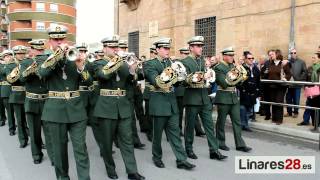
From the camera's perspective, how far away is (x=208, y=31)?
16594 mm

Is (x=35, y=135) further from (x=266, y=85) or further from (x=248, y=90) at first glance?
(x=266, y=85)

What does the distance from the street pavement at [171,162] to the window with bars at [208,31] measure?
7.61m

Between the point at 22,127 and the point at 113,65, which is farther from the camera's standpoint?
the point at 22,127

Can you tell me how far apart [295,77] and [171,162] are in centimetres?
553

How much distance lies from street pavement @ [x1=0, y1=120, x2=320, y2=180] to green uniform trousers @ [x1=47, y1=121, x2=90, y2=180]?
73 cm

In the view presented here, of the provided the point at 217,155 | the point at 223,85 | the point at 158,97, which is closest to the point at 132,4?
the point at 223,85

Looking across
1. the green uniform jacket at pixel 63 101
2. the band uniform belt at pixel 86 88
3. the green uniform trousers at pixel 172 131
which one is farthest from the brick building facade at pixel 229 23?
the green uniform jacket at pixel 63 101

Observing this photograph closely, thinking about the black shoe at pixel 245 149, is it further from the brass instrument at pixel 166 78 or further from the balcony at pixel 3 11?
the balcony at pixel 3 11

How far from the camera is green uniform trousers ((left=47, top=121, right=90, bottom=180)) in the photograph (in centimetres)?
516

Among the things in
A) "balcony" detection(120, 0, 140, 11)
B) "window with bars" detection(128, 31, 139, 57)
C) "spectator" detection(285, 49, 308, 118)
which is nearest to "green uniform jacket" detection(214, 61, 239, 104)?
"spectator" detection(285, 49, 308, 118)

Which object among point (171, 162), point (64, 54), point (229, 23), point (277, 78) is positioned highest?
point (229, 23)

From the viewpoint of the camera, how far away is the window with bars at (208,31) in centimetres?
1619

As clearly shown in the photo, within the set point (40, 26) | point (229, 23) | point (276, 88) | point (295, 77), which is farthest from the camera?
point (40, 26)

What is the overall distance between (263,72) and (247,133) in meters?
2.21
